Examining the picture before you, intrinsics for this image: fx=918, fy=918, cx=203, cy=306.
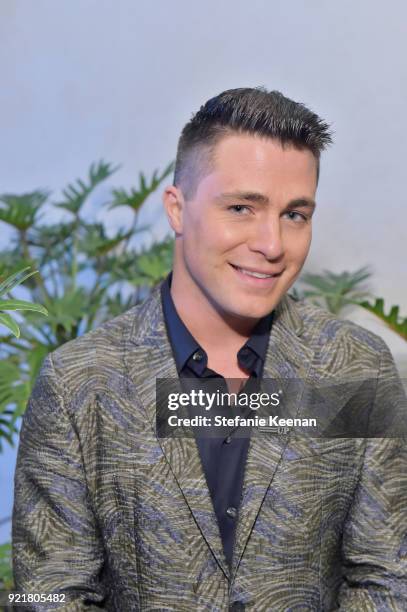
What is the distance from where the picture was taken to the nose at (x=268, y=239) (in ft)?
4.24

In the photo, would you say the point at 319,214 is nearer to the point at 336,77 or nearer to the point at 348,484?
the point at 336,77

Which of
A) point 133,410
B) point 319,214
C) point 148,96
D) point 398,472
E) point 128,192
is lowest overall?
point 398,472

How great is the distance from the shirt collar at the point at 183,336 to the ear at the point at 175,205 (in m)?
0.13

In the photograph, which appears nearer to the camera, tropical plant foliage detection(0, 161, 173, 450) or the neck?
the neck

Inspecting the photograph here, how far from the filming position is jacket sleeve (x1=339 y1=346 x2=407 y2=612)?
4.37 feet

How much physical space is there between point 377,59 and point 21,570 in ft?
5.13

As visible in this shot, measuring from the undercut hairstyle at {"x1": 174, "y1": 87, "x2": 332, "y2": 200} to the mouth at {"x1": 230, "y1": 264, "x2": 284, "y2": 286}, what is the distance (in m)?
0.14

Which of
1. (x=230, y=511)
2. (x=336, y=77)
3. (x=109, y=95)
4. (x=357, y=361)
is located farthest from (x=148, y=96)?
(x=230, y=511)

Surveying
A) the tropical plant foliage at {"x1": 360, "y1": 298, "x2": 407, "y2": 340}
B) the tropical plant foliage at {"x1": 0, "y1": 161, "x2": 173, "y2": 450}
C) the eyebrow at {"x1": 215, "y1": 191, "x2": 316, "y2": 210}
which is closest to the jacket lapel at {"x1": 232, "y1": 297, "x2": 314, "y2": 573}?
the eyebrow at {"x1": 215, "y1": 191, "x2": 316, "y2": 210}

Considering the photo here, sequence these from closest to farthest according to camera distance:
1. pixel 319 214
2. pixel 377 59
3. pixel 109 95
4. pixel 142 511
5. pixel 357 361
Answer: pixel 142 511 → pixel 357 361 → pixel 377 59 → pixel 319 214 → pixel 109 95

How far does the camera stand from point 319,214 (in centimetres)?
246

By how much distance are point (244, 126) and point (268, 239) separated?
0.17m

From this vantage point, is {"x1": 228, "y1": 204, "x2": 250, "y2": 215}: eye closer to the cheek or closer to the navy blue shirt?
the cheek

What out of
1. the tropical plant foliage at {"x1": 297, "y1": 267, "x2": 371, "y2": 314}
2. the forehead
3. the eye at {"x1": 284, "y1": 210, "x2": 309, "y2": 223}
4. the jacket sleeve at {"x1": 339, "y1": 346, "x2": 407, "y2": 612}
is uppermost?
the tropical plant foliage at {"x1": 297, "y1": 267, "x2": 371, "y2": 314}
